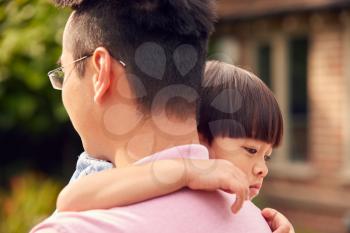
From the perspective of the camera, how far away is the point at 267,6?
11.0 meters

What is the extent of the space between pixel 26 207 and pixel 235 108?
5983 millimetres

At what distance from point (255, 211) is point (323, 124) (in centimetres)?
874

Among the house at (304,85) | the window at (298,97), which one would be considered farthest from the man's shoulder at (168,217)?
the window at (298,97)

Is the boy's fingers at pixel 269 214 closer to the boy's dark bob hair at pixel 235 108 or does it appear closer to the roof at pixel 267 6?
the boy's dark bob hair at pixel 235 108

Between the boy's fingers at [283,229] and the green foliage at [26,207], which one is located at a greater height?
the boy's fingers at [283,229]

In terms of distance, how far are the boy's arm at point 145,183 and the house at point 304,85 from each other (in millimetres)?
8094

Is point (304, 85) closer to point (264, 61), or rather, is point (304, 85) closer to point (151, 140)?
point (264, 61)

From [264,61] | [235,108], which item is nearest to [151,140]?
[235,108]

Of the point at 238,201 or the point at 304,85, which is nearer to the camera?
the point at 238,201

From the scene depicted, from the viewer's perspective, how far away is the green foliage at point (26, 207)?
7.65 meters

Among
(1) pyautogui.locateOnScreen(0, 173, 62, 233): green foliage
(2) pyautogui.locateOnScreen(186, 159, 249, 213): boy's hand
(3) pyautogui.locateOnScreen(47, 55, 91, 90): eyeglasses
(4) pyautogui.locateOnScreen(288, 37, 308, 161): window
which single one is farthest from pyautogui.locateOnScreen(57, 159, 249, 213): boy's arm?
(4) pyautogui.locateOnScreen(288, 37, 308, 161): window

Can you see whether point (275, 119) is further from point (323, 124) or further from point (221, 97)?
point (323, 124)

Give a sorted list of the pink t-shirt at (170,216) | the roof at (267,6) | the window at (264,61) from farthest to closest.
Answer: the window at (264,61), the roof at (267,6), the pink t-shirt at (170,216)

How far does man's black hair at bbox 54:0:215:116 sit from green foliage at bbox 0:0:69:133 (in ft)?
1.82
